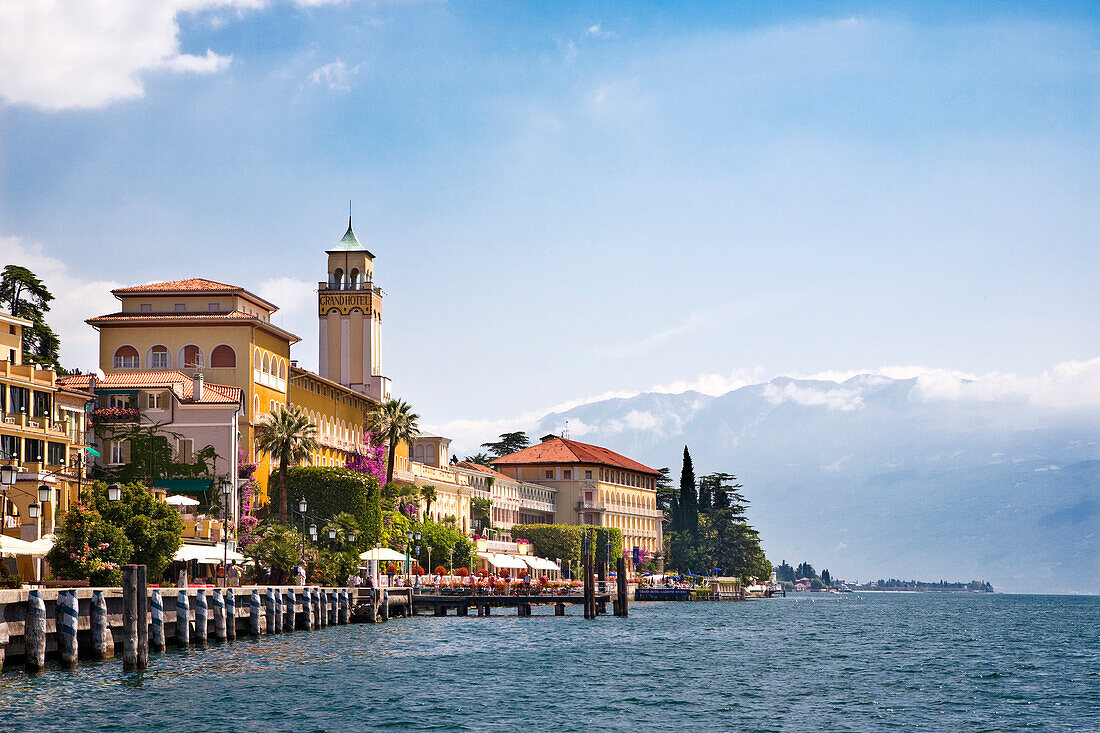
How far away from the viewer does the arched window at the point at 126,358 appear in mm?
92375

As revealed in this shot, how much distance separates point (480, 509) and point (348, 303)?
A: 2386 cm

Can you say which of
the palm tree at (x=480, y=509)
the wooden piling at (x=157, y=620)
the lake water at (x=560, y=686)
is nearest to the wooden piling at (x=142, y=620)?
the lake water at (x=560, y=686)

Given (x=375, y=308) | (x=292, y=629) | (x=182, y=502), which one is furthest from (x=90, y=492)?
(x=375, y=308)

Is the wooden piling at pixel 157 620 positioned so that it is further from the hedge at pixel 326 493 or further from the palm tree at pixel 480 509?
the palm tree at pixel 480 509

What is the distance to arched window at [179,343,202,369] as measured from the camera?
92188mm

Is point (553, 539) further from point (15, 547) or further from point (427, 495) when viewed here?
point (15, 547)

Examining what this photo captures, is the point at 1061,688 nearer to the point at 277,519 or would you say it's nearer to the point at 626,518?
the point at 277,519

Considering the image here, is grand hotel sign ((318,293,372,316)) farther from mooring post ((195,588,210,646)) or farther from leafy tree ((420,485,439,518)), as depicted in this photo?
mooring post ((195,588,210,646))

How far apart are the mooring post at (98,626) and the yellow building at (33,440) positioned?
2021 centimetres

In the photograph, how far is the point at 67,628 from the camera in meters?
38.2

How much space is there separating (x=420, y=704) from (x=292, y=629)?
83.6 ft

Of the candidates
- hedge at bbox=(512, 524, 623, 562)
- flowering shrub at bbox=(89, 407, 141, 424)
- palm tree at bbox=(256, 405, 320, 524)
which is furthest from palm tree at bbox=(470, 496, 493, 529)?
flowering shrub at bbox=(89, 407, 141, 424)

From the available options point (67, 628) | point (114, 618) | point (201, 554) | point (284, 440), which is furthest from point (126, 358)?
point (67, 628)

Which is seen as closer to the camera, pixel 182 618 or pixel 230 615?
pixel 182 618
